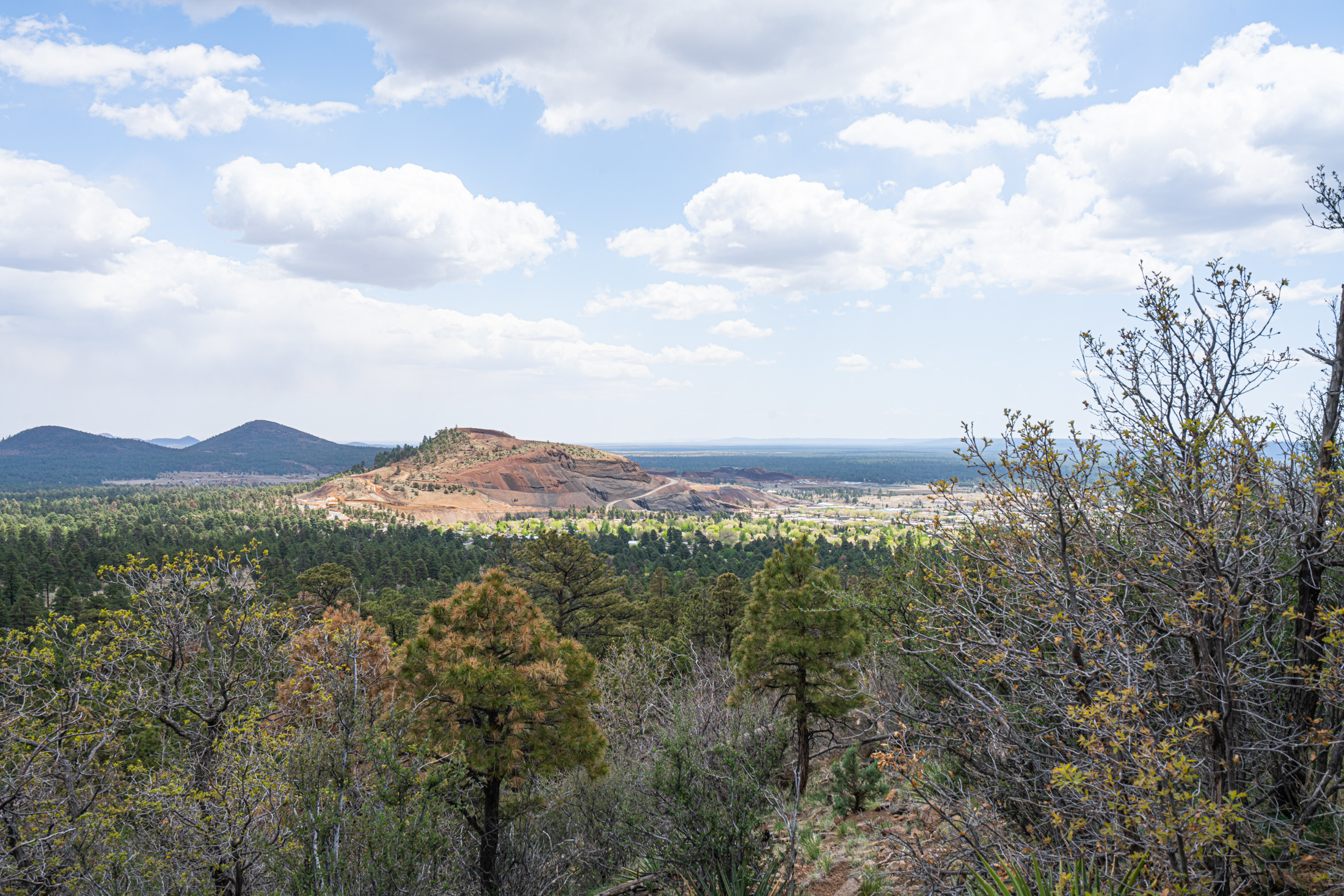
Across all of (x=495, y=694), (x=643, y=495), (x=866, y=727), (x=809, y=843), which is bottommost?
(x=643, y=495)

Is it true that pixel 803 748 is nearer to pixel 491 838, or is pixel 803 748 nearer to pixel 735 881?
pixel 491 838

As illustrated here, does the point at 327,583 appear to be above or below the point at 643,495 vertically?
above

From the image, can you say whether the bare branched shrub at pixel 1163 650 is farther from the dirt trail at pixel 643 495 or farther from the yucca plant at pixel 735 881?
the dirt trail at pixel 643 495

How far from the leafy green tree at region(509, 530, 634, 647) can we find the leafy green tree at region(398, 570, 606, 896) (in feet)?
60.1

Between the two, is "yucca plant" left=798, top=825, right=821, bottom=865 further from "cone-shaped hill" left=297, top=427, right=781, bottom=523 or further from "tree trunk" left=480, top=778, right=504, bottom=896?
"cone-shaped hill" left=297, top=427, right=781, bottom=523

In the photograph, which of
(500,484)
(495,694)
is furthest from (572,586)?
(500,484)

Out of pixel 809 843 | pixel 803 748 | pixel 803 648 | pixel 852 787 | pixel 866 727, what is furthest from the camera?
pixel 866 727

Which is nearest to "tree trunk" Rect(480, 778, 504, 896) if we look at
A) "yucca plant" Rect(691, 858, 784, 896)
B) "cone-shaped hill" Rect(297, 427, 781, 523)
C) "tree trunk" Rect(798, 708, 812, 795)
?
"yucca plant" Rect(691, 858, 784, 896)

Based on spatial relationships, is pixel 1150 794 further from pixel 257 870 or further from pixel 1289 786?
pixel 257 870

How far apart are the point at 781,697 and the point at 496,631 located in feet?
28.0

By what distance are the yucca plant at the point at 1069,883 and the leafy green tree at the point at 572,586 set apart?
27158mm

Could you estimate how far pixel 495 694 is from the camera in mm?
12375

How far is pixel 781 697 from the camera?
17922 millimetres

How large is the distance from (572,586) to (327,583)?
43.0 ft
